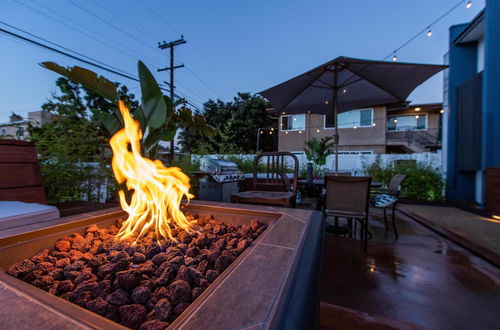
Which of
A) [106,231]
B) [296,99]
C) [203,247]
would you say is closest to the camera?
[203,247]

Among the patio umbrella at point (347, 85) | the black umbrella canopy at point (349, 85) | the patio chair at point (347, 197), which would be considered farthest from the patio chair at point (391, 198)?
the black umbrella canopy at point (349, 85)

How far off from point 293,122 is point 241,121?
3822 millimetres

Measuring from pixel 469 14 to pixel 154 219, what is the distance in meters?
8.05

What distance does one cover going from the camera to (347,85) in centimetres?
399

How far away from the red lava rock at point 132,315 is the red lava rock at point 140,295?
5 centimetres

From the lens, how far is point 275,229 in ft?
3.69

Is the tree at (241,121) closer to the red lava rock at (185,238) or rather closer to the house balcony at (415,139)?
the house balcony at (415,139)

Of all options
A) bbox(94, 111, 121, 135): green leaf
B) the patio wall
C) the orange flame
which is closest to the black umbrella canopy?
the patio wall

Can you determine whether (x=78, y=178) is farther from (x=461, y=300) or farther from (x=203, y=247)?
(x=461, y=300)

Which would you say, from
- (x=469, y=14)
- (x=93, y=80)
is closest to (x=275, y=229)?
(x=93, y=80)

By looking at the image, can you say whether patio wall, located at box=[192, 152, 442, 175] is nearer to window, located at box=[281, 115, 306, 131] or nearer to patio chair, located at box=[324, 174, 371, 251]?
patio chair, located at box=[324, 174, 371, 251]

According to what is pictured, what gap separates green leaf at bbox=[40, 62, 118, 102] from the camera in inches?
55.6

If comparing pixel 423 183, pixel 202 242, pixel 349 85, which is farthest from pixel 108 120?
pixel 423 183

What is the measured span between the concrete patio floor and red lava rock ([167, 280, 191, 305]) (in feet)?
2.37
